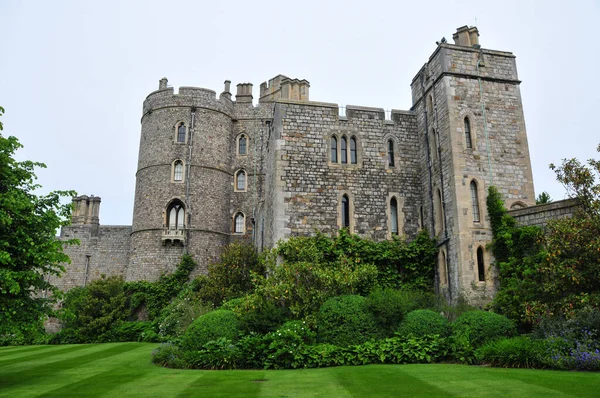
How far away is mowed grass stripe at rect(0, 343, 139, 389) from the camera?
33.4 feet

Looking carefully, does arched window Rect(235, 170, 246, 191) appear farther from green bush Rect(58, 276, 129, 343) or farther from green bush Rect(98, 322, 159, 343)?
green bush Rect(98, 322, 159, 343)

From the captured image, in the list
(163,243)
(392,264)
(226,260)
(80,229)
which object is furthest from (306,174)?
(80,229)

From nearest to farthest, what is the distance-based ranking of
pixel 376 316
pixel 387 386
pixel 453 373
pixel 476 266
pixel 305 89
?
pixel 387 386
pixel 453 373
pixel 376 316
pixel 476 266
pixel 305 89

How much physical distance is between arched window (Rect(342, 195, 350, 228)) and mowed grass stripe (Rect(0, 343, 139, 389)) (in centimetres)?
974

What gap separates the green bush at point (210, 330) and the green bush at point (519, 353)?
664 centimetres

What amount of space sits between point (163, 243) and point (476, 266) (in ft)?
62.2

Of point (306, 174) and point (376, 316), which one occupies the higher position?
point (306, 174)

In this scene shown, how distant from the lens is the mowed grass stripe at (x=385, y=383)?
7.64 m

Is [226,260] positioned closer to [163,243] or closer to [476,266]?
[163,243]

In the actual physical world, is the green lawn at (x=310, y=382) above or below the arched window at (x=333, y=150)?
below

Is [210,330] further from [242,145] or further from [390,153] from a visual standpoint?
[242,145]

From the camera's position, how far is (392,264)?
17469 millimetres

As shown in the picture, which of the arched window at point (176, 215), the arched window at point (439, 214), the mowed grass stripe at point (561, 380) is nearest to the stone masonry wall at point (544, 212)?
the arched window at point (439, 214)

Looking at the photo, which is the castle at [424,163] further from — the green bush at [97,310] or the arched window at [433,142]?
the green bush at [97,310]
